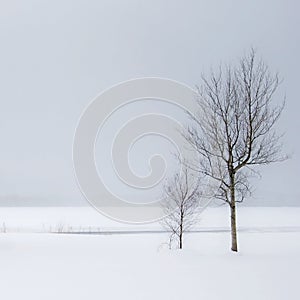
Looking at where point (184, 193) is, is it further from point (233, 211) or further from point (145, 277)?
point (145, 277)

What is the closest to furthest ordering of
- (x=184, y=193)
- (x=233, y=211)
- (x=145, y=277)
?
(x=145, y=277) < (x=233, y=211) < (x=184, y=193)

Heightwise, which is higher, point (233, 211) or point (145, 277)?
point (233, 211)

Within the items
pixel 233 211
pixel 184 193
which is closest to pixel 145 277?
pixel 233 211

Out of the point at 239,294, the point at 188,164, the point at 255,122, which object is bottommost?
the point at 239,294

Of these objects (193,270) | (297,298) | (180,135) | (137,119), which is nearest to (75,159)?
(137,119)

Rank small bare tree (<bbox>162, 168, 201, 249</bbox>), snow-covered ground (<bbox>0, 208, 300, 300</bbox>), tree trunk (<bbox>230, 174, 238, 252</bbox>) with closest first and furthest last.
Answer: snow-covered ground (<bbox>0, 208, 300, 300</bbox>) < tree trunk (<bbox>230, 174, 238, 252</bbox>) < small bare tree (<bbox>162, 168, 201, 249</bbox>)

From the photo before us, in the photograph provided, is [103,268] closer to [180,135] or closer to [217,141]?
[217,141]

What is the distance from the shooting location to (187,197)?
16578 mm

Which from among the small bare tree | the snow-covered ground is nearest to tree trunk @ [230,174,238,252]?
the snow-covered ground

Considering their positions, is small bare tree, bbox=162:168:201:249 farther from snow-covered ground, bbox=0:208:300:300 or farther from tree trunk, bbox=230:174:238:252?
snow-covered ground, bbox=0:208:300:300

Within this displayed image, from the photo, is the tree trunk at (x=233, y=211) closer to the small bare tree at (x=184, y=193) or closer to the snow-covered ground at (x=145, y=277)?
the snow-covered ground at (x=145, y=277)

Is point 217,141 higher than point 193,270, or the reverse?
point 217,141

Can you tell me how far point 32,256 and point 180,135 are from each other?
28.7ft

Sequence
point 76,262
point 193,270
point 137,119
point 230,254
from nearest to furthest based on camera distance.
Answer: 1. point 193,270
2. point 76,262
3. point 230,254
4. point 137,119
